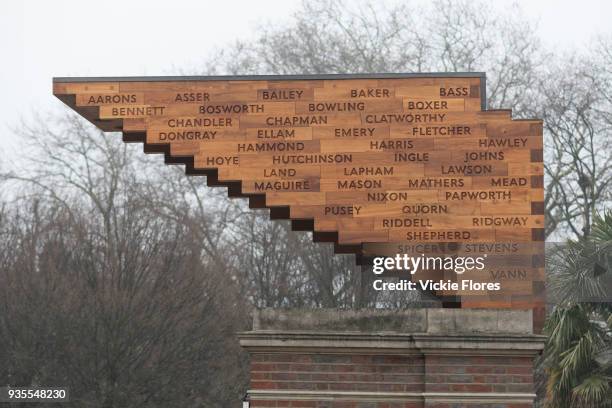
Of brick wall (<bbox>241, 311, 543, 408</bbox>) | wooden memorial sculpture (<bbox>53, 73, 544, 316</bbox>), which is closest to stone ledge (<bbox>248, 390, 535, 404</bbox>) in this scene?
brick wall (<bbox>241, 311, 543, 408</bbox>)

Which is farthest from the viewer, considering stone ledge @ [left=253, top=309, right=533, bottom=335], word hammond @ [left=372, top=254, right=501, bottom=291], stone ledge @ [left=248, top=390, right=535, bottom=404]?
word hammond @ [left=372, top=254, right=501, bottom=291]

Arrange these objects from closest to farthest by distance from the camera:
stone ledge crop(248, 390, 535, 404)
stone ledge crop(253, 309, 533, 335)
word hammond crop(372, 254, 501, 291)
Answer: stone ledge crop(248, 390, 535, 404), stone ledge crop(253, 309, 533, 335), word hammond crop(372, 254, 501, 291)

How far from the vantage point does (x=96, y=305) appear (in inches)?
1235

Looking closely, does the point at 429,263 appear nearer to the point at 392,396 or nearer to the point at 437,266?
the point at 437,266

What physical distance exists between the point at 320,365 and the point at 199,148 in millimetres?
2367

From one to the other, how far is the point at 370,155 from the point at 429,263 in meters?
1.17

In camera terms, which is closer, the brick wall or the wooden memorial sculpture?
the brick wall

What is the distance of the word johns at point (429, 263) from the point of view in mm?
12906

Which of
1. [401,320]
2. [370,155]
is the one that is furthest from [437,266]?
[370,155]

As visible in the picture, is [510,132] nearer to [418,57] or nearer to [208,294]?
[208,294]

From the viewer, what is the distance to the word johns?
42.3 feet

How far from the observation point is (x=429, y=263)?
42.6 feet

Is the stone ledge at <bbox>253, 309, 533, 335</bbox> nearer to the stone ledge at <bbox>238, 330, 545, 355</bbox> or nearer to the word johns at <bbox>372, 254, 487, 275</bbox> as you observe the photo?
the stone ledge at <bbox>238, 330, 545, 355</bbox>

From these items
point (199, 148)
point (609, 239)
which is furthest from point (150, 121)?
point (609, 239)
